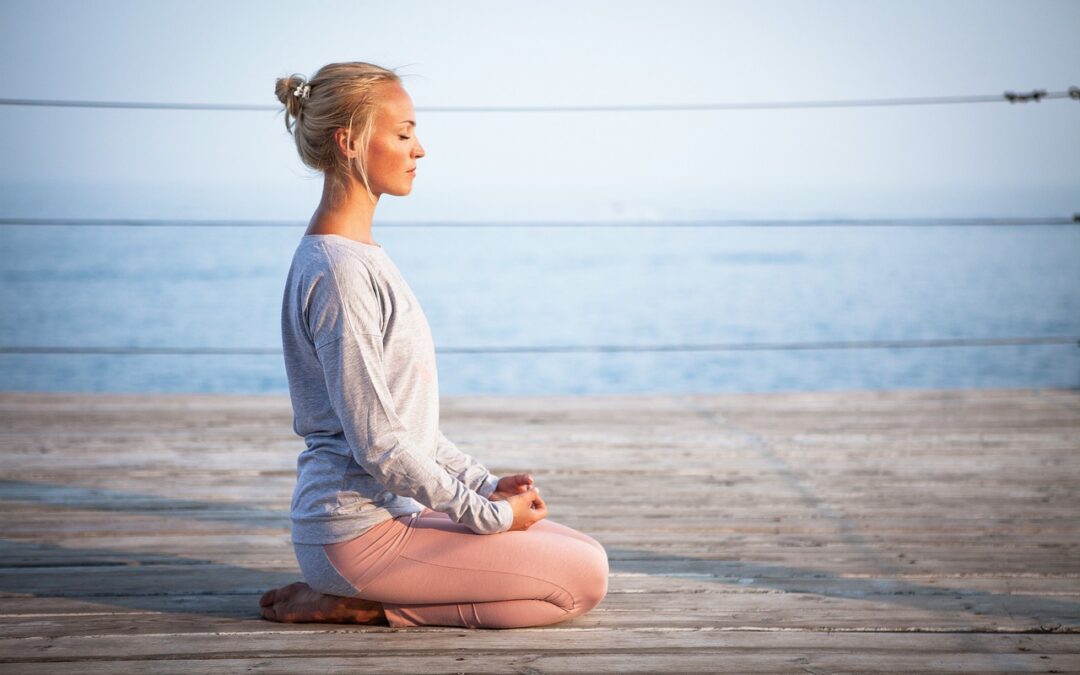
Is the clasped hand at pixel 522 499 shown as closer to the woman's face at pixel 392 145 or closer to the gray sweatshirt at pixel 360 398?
the gray sweatshirt at pixel 360 398

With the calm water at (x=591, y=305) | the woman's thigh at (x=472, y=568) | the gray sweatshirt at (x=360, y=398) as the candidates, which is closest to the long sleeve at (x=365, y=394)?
the gray sweatshirt at (x=360, y=398)

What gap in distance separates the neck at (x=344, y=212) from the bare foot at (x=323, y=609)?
0.51m

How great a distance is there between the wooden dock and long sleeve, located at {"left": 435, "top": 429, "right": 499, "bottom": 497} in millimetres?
215

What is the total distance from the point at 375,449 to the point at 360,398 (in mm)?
68

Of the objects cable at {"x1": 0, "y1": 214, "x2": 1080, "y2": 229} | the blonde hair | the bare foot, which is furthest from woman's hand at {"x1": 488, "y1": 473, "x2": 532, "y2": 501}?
cable at {"x1": 0, "y1": 214, "x2": 1080, "y2": 229}

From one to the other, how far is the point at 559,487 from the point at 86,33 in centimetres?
2256

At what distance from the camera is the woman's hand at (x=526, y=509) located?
4.91ft

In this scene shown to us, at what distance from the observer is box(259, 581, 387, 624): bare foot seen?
1.53 meters

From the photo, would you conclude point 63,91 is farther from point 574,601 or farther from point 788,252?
point 574,601

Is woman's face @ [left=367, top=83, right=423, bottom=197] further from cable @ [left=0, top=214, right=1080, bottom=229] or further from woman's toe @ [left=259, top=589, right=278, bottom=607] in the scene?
cable @ [left=0, top=214, right=1080, bottom=229]

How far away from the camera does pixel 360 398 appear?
A: 1.37 m

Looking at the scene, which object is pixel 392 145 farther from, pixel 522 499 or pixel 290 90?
pixel 522 499

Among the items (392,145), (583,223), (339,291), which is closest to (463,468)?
(339,291)

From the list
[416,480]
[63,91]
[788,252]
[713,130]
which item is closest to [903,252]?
[788,252]
